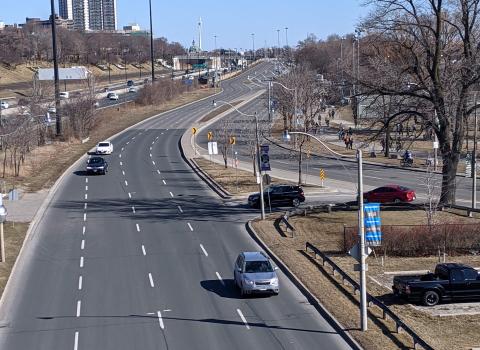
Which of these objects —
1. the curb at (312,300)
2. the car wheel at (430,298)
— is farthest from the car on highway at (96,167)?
the car wheel at (430,298)

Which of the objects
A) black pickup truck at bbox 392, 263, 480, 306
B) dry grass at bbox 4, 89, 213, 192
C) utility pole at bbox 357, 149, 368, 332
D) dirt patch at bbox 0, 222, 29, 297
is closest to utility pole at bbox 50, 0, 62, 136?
dry grass at bbox 4, 89, 213, 192

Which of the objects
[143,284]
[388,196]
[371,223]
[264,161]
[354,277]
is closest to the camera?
[371,223]

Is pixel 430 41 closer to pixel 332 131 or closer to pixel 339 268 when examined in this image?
pixel 339 268

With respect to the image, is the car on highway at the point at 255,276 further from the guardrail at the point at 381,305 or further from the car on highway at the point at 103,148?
the car on highway at the point at 103,148

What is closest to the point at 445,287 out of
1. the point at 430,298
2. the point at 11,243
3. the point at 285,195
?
the point at 430,298

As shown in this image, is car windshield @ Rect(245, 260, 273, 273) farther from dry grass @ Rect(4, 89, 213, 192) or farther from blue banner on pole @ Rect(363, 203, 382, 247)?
Answer: dry grass @ Rect(4, 89, 213, 192)

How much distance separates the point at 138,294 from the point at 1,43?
156134 millimetres

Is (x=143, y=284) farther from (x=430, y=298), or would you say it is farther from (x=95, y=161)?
(x=95, y=161)

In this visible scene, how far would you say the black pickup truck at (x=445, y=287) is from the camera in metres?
26.3

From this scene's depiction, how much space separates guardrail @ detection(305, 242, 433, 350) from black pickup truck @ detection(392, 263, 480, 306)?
1462mm

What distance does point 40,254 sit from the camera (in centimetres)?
3550

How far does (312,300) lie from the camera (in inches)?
1055

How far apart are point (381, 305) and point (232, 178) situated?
3521 centimetres

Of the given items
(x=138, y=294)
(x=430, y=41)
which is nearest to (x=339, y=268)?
(x=138, y=294)
